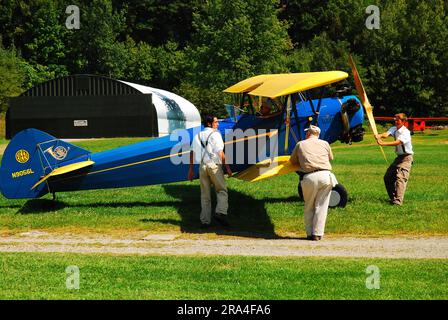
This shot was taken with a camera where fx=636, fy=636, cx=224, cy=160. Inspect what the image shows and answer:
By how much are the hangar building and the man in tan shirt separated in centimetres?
4163

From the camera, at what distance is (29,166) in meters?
14.0

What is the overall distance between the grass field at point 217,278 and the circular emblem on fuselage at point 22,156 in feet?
14.1

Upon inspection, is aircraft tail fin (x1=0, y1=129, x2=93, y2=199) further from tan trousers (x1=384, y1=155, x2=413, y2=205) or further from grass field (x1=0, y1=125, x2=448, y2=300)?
tan trousers (x1=384, y1=155, x2=413, y2=205)

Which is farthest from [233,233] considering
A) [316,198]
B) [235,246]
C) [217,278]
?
[217,278]

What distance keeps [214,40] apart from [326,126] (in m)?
53.1

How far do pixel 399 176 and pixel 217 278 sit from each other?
6.99m

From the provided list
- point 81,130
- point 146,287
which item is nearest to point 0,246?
point 146,287

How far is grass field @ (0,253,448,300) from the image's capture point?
7.51 metres

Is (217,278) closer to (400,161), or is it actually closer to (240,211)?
(240,211)

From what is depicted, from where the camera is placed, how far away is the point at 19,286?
26.0ft

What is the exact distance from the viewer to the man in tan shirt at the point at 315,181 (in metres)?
11.2

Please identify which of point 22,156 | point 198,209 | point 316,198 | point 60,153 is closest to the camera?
point 316,198

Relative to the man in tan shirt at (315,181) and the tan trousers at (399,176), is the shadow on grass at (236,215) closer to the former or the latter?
the man in tan shirt at (315,181)

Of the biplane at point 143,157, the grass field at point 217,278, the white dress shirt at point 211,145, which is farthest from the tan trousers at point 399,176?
the grass field at point 217,278
